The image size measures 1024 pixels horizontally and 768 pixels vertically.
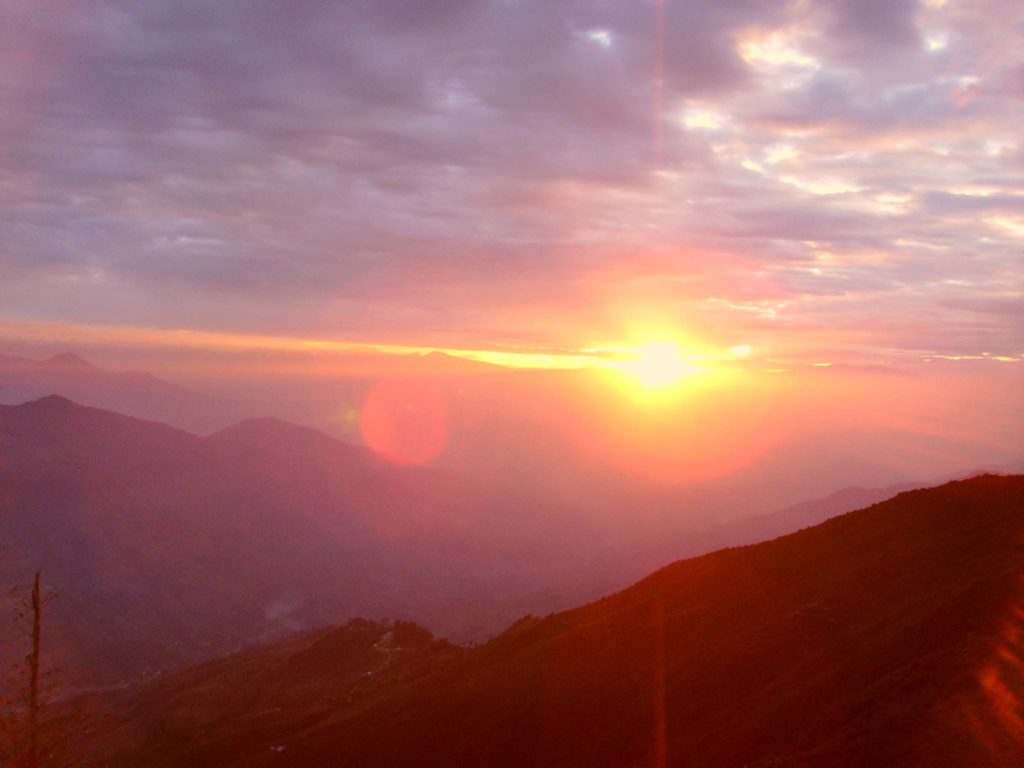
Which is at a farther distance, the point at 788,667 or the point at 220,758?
the point at 220,758

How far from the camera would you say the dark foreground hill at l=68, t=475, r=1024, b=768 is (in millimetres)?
19844

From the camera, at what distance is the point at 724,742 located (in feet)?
73.8

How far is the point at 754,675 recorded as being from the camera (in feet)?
86.2

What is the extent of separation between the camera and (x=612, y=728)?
27.3 m

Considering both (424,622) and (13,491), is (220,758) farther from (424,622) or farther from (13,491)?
(13,491)

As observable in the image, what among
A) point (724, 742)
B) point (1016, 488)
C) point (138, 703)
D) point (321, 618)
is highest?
point (1016, 488)

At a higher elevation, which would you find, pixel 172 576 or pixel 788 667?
pixel 788 667

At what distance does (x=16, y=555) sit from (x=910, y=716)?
205m

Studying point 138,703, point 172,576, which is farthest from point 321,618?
point 138,703

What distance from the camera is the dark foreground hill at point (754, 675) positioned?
19.8 meters

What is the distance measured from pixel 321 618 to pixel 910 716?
18098 cm

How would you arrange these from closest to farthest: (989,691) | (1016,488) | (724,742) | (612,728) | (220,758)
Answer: (989,691) → (724,742) → (612,728) → (1016,488) → (220,758)

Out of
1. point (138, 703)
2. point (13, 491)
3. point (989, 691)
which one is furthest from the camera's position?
point (13, 491)

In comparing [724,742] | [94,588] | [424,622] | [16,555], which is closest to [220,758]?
[724,742]
